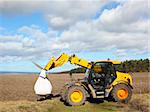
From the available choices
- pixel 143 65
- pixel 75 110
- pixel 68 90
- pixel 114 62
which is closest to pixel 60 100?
pixel 68 90

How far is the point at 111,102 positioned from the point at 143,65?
167 feet

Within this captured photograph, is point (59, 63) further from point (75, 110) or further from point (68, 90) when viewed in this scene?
point (75, 110)

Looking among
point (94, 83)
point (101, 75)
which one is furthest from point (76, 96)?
point (101, 75)

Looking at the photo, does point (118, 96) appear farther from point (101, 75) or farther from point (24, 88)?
point (24, 88)

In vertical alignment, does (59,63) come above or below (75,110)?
above

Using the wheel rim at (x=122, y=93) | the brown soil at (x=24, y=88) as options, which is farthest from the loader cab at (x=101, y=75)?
the brown soil at (x=24, y=88)

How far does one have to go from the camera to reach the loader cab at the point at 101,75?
18.2 meters

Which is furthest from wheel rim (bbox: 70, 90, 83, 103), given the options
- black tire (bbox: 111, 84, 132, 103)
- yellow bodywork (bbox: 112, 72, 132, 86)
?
yellow bodywork (bbox: 112, 72, 132, 86)

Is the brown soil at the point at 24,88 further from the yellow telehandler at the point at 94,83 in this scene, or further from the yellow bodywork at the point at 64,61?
the yellow bodywork at the point at 64,61

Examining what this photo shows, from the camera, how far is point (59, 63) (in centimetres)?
1825

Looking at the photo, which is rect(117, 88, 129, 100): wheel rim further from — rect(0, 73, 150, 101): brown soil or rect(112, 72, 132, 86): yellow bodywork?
rect(0, 73, 150, 101): brown soil

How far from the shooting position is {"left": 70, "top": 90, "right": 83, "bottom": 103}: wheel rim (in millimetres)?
17297

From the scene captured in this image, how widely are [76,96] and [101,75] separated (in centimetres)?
208

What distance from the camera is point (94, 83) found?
719 inches
